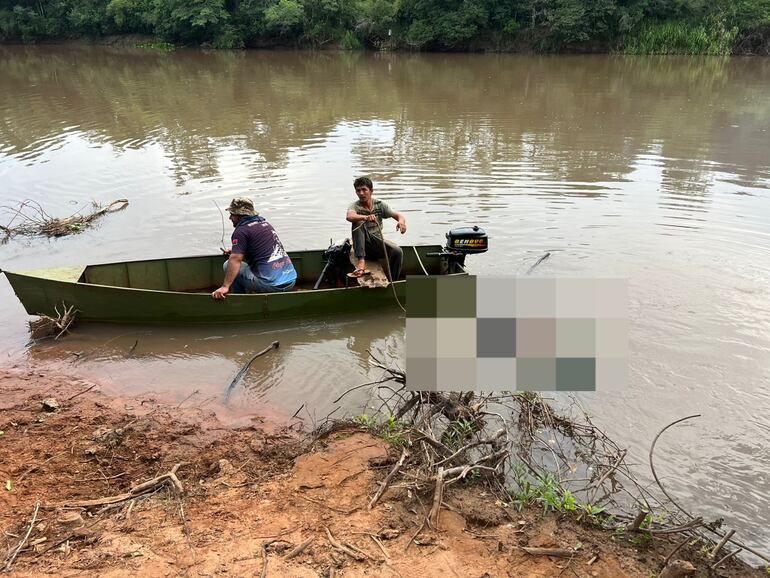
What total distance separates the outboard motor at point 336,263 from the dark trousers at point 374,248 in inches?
10.2

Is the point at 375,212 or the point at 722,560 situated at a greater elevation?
the point at 375,212

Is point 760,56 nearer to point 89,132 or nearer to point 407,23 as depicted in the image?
point 407,23

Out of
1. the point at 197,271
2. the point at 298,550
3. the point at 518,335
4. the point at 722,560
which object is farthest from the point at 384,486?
the point at 197,271

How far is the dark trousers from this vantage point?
673cm

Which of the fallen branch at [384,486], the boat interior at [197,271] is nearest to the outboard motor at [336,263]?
Answer: the boat interior at [197,271]

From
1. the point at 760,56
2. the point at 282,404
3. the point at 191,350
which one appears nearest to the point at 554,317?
the point at 282,404

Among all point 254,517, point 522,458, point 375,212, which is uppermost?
point 375,212

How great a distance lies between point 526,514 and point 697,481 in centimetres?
162

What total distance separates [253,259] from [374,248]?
1513 mm

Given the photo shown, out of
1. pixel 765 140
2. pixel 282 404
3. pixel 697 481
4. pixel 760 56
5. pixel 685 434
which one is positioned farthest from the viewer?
pixel 760 56

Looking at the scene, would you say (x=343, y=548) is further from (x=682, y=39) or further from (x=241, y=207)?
(x=682, y=39)

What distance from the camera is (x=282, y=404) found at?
17.2 ft

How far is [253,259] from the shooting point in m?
6.42

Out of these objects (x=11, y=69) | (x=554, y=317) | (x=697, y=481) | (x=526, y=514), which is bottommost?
(x=697, y=481)
